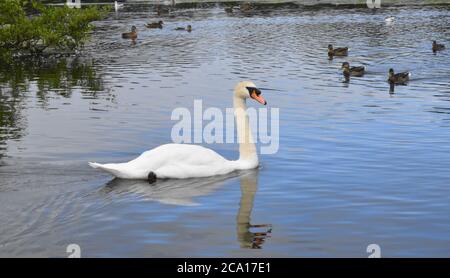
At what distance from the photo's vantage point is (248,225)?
13625mm

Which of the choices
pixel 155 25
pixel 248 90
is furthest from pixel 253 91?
pixel 155 25

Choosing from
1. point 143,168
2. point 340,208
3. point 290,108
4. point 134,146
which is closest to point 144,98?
point 290,108

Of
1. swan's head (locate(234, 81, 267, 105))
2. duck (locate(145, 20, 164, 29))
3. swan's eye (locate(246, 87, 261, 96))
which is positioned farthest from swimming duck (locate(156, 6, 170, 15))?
swan's eye (locate(246, 87, 261, 96))

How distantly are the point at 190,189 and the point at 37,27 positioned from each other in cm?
2726

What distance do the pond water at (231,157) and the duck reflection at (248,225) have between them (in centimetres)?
3

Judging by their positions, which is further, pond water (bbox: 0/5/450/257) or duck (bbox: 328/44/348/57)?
duck (bbox: 328/44/348/57)

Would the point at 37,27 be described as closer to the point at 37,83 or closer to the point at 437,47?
the point at 37,83

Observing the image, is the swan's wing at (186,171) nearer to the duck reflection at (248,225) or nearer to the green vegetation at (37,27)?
the duck reflection at (248,225)

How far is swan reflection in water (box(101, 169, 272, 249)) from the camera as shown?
1434 cm

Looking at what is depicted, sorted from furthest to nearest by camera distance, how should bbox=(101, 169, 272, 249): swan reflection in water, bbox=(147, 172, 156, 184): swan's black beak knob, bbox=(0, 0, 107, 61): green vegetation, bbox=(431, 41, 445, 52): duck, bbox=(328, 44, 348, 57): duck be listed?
1. bbox=(431, 41, 445, 52): duck
2. bbox=(328, 44, 348, 57): duck
3. bbox=(0, 0, 107, 61): green vegetation
4. bbox=(147, 172, 156, 184): swan's black beak knob
5. bbox=(101, 169, 272, 249): swan reflection in water

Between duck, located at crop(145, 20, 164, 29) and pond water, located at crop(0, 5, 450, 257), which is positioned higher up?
duck, located at crop(145, 20, 164, 29)

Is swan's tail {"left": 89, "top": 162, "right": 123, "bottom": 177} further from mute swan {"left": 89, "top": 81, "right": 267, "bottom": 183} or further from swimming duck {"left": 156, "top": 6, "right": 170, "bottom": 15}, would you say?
swimming duck {"left": 156, "top": 6, "right": 170, "bottom": 15}

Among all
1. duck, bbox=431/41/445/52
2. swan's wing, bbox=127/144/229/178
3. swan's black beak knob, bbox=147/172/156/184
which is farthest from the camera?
duck, bbox=431/41/445/52

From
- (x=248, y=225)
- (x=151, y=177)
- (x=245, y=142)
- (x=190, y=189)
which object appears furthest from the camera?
(x=245, y=142)
